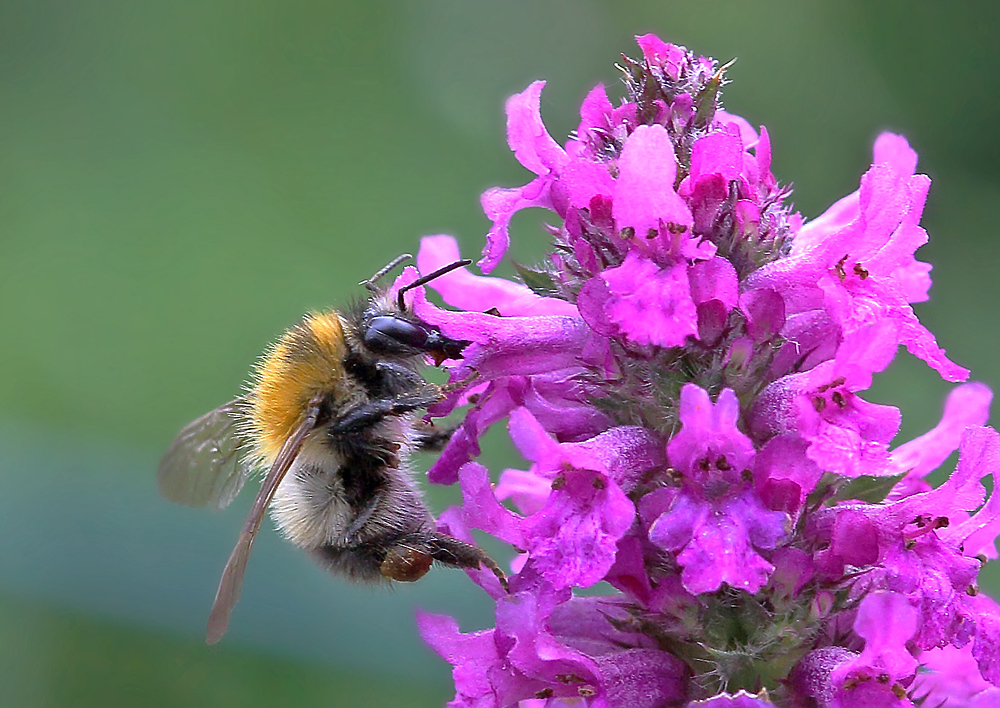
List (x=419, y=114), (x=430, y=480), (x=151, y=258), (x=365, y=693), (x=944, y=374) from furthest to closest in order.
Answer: (x=419, y=114) → (x=151, y=258) → (x=365, y=693) → (x=430, y=480) → (x=944, y=374)

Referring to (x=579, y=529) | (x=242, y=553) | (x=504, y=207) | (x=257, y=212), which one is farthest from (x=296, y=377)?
(x=257, y=212)

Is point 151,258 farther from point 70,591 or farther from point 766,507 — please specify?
point 766,507

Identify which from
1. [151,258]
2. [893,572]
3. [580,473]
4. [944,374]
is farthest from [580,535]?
A: [151,258]

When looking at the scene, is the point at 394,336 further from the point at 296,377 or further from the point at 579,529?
the point at 579,529

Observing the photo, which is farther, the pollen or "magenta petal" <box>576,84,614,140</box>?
the pollen

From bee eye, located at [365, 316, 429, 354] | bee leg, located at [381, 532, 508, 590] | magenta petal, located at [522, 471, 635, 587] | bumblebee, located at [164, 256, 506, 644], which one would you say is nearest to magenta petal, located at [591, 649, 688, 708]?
magenta petal, located at [522, 471, 635, 587]

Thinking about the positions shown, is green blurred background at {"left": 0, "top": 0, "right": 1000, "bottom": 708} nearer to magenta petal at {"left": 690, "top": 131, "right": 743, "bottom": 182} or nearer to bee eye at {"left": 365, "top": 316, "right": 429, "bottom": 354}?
bee eye at {"left": 365, "top": 316, "right": 429, "bottom": 354}
